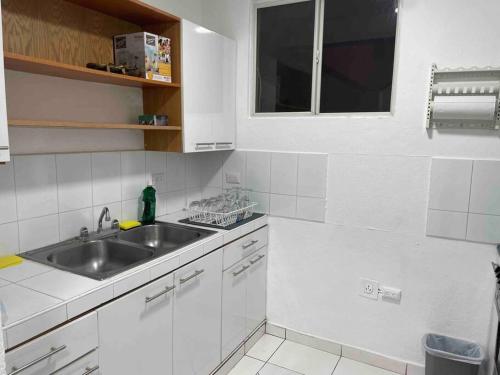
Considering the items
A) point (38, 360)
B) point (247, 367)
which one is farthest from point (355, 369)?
point (38, 360)

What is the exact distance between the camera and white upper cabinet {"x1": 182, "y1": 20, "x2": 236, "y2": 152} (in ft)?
7.16

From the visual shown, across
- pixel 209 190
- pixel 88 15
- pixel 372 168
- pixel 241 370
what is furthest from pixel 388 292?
pixel 88 15

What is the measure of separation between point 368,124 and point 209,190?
1.28 metres

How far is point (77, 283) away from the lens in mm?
1392

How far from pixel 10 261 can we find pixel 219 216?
115 cm

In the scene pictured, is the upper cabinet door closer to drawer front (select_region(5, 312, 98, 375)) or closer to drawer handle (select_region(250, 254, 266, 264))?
drawer front (select_region(5, 312, 98, 375))

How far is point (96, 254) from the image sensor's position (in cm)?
194

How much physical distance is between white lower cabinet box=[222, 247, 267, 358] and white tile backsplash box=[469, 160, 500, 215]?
1.36 metres

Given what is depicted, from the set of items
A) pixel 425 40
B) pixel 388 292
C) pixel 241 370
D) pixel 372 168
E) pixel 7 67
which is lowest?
pixel 241 370

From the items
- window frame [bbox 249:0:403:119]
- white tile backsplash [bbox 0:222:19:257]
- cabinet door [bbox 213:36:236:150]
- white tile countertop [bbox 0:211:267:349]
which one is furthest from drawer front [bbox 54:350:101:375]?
window frame [bbox 249:0:403:119]

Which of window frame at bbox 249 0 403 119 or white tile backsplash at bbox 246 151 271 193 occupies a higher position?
window frame at bbox 249 0 403 119

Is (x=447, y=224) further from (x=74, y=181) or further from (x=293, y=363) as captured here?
(x=74, y=181)

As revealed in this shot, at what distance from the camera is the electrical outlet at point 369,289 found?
2.38m

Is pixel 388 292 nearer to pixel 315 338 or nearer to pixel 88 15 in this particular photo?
pixel 315 338
